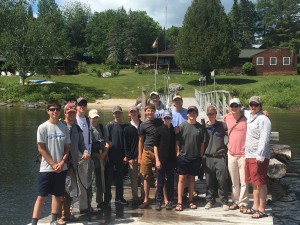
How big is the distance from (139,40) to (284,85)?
4944 centimetres

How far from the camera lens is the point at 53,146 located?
648cm

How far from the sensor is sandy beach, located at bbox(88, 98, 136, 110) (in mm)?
43062

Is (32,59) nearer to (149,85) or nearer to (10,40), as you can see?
(10,40)

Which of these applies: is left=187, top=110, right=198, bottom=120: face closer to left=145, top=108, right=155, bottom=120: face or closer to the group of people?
the group of people

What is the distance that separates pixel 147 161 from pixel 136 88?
44.1 metres

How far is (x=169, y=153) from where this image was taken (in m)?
7.66

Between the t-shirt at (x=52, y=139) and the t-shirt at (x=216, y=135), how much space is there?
267 cm

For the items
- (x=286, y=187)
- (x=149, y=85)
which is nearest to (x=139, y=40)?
(x=149, y=85)

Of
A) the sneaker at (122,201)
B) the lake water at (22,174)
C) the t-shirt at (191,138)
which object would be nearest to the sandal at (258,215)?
the t-shirt at (191,138)

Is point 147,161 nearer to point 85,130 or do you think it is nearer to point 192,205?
point 192,205

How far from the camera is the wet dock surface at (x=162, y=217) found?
7.15 m

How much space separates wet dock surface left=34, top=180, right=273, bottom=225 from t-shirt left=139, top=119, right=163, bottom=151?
1.16 meters

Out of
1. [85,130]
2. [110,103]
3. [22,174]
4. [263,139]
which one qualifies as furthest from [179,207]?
[110,103]

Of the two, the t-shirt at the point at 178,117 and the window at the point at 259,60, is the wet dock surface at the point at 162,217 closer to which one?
the t-shirt at the point at 178,117
